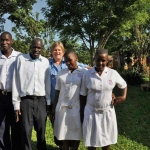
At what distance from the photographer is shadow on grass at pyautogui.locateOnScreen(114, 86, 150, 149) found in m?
4.98

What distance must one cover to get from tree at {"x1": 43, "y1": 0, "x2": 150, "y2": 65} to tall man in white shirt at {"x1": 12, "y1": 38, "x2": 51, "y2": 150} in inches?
317

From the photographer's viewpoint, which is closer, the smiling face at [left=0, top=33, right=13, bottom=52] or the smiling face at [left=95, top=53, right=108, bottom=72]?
the smiling face at [left=95, top=53, right=108, bottom=72]

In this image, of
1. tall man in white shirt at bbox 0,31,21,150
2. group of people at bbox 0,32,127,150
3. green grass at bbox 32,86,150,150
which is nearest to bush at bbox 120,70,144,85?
green grass at bbox 32,86,150,150

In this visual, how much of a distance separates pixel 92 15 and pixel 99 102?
8.80m

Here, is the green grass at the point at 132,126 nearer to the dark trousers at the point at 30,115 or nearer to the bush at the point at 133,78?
the dark trousers at the point at 30,115

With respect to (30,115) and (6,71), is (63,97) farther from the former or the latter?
(6,71)

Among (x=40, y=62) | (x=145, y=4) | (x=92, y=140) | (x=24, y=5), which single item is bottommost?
(x=92, y=140)

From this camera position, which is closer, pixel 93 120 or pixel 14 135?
pixel 93 120

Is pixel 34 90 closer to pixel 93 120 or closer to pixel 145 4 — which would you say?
pixel 93 120

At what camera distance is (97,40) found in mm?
13891

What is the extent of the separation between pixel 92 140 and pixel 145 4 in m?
9.80

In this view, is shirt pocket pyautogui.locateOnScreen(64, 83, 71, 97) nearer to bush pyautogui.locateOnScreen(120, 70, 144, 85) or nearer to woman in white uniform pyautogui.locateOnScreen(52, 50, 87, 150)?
woman in white uniform pyautogui.locateOnScreen(52, 50, 87, 150)

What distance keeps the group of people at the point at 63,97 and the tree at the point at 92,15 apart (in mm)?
8067

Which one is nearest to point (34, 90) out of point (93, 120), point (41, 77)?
point (41, 77)
